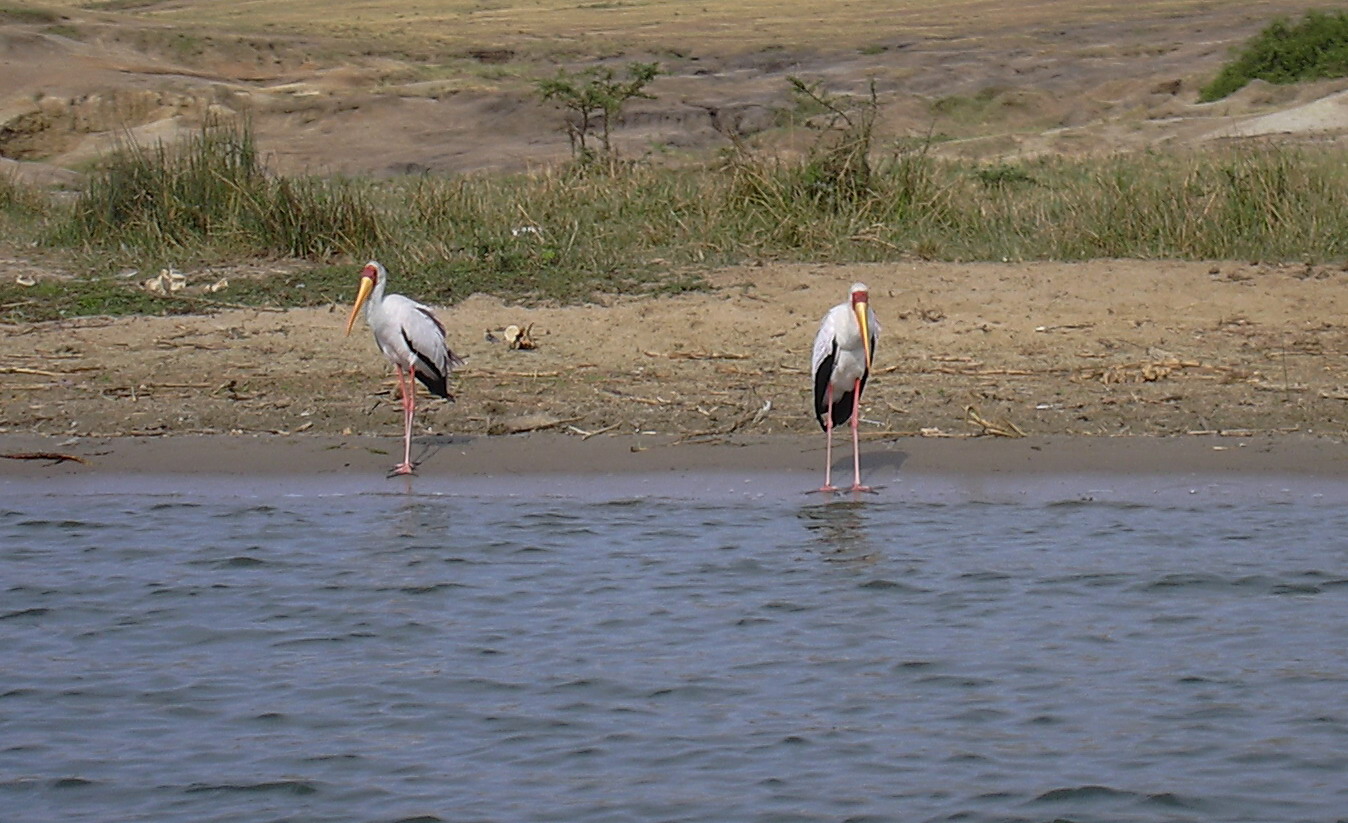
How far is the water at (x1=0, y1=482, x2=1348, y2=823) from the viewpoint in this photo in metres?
5.11

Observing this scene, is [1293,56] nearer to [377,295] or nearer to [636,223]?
[636,223]

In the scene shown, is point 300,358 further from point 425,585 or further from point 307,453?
point 425,585

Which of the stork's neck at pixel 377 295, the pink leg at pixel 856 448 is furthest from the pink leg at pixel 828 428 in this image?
the stork's neck at pixel 377 295

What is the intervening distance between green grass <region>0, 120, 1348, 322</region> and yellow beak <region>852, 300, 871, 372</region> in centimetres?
289

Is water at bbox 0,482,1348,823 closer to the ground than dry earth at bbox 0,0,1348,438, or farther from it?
closer to the ground

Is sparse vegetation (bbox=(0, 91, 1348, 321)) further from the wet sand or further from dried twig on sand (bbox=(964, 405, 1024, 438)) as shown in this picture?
dried twig on sand (bbox=(964, 405, 1024, 438))

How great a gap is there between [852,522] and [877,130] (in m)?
16.3

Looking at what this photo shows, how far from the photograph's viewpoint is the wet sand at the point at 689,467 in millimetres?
7891

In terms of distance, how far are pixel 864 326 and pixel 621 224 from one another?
15.2 feet

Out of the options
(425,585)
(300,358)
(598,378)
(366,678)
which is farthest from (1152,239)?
(366,678)

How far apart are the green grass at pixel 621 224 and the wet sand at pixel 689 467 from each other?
2355 millimetres

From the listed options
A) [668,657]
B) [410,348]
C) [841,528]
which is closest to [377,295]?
[410,348]

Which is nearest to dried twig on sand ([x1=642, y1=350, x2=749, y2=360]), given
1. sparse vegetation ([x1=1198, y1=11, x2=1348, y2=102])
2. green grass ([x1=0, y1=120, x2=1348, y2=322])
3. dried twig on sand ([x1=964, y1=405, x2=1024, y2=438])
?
green grass ([x1=0, y1=120, x2=1348, y2=322])

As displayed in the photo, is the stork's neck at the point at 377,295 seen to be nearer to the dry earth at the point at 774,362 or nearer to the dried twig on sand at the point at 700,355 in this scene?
the dry earth at the point at 774,362
